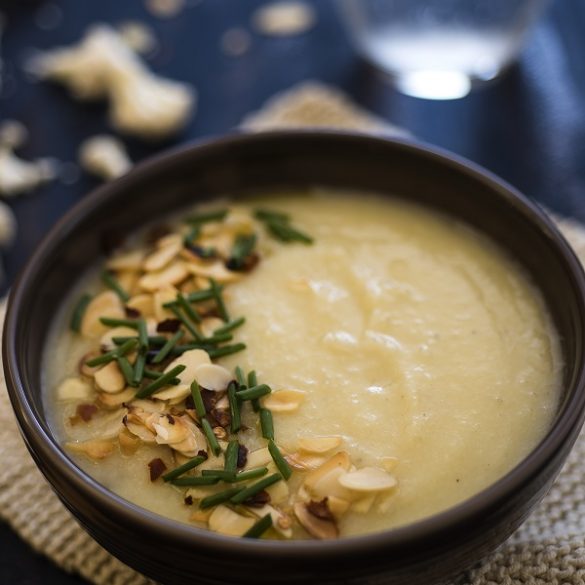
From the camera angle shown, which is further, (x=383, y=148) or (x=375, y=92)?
(x=375, y=92)

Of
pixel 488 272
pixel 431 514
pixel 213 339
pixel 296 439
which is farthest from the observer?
pixel 488 272

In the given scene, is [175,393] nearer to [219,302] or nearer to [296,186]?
[219,302]

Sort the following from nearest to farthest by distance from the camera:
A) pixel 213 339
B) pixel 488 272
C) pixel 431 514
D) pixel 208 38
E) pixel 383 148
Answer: pixel 431 514, pixel 213 339, pixel 488 272, pixel 383 148, pixel 208 38

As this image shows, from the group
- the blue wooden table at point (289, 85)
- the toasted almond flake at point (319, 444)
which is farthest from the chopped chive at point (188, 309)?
the blue wooden table at point (289, 85)

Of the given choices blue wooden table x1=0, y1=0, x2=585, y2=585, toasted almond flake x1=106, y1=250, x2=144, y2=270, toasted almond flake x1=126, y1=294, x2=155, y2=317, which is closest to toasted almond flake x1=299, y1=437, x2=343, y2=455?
toasted almond flake x1=126, y1=294, x2=155, y2=317

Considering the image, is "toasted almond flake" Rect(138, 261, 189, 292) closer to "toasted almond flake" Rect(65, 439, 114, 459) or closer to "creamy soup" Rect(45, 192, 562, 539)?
"creamy soup" Rect(45, 192, 562, 539)

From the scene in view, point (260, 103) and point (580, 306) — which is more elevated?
point (580, 306)

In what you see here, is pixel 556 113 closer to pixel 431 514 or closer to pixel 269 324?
pixel 269 324

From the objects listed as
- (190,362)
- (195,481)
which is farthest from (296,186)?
(195,481)

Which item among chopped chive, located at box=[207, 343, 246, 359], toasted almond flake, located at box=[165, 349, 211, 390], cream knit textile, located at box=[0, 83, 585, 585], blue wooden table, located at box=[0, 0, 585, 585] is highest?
toasted almond flake, located at box=[165, 349, 211, 390]

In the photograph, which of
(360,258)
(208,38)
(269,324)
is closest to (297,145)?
(360,258)
